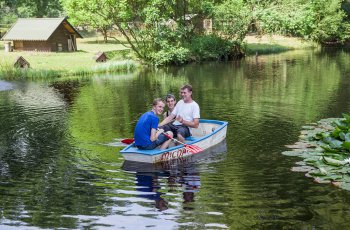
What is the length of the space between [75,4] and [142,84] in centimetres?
1372

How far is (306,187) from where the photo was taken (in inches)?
426

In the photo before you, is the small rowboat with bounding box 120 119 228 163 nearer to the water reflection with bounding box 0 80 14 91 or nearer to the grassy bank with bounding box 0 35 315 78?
the water reflection with bounding box 0 80 14 91

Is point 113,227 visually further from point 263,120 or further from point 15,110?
point 15,110

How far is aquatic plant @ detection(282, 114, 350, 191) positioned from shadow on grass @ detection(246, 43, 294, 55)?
37441 millimetres

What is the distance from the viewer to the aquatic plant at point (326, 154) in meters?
11.3

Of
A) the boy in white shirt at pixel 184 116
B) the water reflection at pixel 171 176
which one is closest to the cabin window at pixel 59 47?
the boy in white shirt at pixel 184 116

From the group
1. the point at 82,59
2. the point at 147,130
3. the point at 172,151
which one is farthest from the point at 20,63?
the point at 172,151

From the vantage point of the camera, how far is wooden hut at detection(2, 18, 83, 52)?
5088 centimetres

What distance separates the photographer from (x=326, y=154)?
498 inches

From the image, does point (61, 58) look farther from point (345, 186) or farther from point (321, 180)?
point (345, 186)

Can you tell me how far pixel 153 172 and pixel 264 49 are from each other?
145 ft

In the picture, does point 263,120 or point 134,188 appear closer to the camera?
point 134,188

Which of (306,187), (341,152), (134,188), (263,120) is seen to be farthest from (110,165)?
(263,120)

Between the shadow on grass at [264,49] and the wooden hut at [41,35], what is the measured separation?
18.6 m
